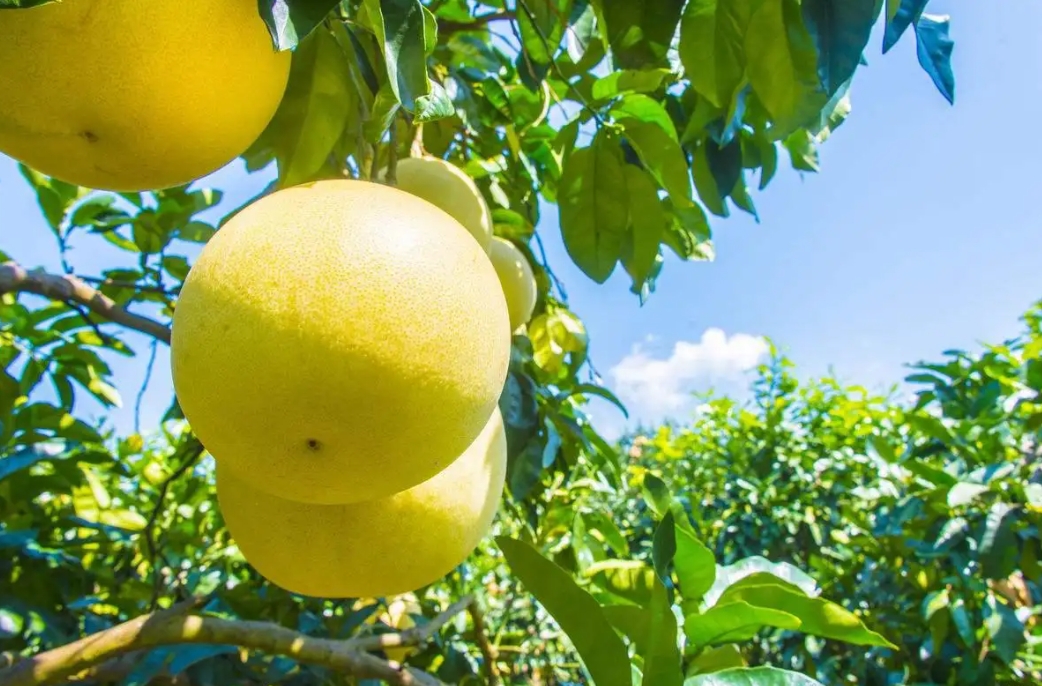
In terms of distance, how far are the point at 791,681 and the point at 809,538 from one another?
3.33 m

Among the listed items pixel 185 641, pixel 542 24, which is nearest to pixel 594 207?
pixel 542 24

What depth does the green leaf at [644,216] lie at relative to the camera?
123 centimetres

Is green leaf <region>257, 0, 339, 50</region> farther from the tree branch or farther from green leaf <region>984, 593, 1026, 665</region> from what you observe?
green leaf <region>984, 593, 1026, 665</region>

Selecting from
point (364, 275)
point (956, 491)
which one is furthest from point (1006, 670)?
point (364, 275)

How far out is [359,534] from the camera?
722 millimetres

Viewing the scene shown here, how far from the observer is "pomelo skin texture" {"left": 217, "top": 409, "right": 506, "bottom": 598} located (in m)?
0.72

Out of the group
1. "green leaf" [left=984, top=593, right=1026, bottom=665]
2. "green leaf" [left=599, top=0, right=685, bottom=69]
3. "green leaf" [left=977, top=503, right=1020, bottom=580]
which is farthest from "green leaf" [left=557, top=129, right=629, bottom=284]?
"green leaf" [left=984, top=593, right=1026, bottom=665]

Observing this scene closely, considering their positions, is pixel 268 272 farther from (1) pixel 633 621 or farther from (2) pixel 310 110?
(1) pixel 633 621

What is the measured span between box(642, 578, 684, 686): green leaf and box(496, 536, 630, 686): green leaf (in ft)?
0.10

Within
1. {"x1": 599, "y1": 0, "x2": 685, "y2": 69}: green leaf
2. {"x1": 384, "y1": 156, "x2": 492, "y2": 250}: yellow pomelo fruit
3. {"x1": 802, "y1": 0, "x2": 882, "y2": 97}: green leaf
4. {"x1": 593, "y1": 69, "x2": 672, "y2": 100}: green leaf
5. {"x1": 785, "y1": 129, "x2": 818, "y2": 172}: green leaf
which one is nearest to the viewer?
{"x1": 802, "y1": 0, "x2": 882, "y2": 97}: green leaf

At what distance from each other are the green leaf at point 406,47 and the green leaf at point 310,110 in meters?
0.22

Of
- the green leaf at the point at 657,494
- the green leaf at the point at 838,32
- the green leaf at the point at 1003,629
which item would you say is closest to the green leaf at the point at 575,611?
the green leaf at the point at 657,494

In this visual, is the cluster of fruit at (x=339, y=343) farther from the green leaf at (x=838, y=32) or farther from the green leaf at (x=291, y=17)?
the green leaf at (x=838, y=32)

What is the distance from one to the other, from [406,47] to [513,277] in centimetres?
65
